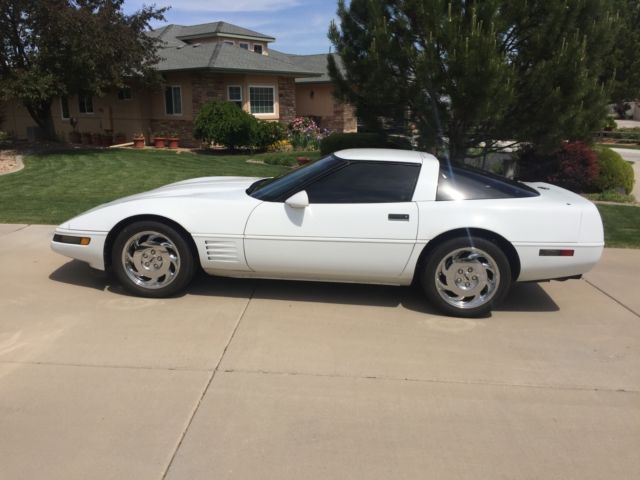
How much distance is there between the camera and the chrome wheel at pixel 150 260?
16.3 ft

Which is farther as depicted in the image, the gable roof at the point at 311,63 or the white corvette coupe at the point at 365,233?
the gable roof at the point at 311,63

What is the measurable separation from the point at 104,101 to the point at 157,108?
2.98 metres

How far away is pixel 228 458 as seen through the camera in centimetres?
290

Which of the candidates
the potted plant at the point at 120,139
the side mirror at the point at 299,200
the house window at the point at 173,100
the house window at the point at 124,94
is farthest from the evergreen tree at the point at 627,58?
the potted plant at the point at 120,139

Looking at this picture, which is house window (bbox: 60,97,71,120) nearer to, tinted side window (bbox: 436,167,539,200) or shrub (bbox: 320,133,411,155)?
shrub (bbox: 320,133,411,155)

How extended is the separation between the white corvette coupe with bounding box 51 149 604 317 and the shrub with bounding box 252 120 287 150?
48.8 feet

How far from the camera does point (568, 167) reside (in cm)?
1160

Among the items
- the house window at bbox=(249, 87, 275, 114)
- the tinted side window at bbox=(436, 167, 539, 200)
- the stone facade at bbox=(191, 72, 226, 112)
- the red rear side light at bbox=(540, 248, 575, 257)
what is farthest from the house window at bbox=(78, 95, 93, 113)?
the red rear side light at bbox=(540, 248, 575, 257)

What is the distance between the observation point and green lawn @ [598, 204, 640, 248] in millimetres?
7512

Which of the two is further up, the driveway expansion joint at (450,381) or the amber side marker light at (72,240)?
the amber side marker light at (72,240)

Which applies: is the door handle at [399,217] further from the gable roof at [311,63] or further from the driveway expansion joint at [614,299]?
the gable roof at [311,63]

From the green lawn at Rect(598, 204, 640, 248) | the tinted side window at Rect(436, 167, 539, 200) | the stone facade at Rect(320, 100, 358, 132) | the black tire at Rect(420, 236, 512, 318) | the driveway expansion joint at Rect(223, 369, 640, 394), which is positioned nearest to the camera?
the driveway expansion joint at Rect(223, 369, 640, 394)

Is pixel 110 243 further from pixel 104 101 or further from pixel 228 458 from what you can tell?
pixel 104 101

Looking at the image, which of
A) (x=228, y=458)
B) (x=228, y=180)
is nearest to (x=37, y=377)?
(x=228, y=458)
